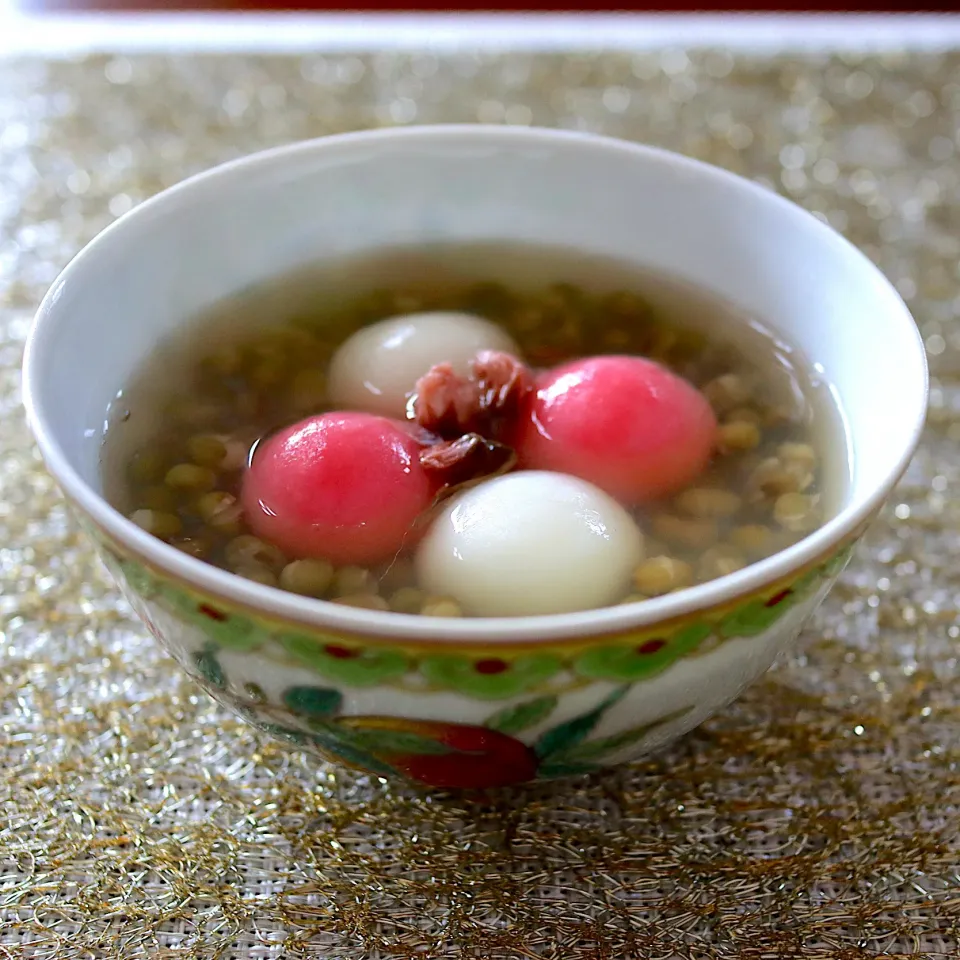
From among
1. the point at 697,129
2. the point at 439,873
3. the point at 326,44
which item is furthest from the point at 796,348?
the point at 326,44

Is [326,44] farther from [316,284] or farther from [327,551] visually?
[327,551]

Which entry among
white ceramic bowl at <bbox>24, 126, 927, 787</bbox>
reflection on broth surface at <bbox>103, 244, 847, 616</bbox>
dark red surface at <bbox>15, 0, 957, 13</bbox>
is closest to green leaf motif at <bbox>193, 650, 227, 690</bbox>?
white ceramic bowl at <bbox>24, 126, 927, 787</bbox>

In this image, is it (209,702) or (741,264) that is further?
(741,264)

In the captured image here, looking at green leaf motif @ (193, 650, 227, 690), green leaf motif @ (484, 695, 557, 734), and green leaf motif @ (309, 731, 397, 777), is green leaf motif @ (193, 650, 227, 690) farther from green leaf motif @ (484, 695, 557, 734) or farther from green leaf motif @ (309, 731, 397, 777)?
green leaf motif @ (484, 695, 557, 734)

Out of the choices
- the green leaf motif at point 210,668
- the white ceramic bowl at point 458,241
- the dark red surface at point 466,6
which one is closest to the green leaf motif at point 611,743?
the white ceramic bowl at point 458,241

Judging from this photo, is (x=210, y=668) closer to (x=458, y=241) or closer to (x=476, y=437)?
(x=476, y=437)

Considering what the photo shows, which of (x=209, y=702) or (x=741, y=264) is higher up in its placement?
Answer: (x=741, y=264)
